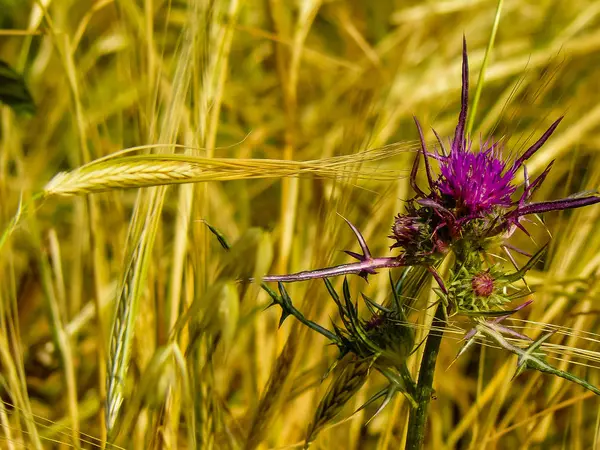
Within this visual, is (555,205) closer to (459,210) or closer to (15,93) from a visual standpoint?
(459,210)

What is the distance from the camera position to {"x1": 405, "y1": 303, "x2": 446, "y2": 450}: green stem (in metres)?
0.57

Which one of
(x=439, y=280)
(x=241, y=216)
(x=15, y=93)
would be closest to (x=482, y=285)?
(x=439, y=280)

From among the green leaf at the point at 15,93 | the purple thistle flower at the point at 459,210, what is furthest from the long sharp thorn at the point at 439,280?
the green leaf at the point at 15,93

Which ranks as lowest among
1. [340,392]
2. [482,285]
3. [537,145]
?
[340,392]

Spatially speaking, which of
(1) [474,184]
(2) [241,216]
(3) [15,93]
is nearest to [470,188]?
(1) [474,184]

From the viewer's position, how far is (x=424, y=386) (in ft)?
1.86

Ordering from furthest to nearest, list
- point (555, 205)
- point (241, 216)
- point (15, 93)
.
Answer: point (241, 216) < point (15, 93) < point (555, 205)

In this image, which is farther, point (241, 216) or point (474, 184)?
point (241, 216)

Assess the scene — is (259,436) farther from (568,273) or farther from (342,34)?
(342,34)

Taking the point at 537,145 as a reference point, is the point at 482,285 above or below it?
below

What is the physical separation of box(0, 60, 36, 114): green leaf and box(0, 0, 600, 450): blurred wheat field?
6cm

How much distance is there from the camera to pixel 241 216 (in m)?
1.50

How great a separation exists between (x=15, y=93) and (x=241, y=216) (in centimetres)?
63

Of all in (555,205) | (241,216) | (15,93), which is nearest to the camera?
(555,205)
